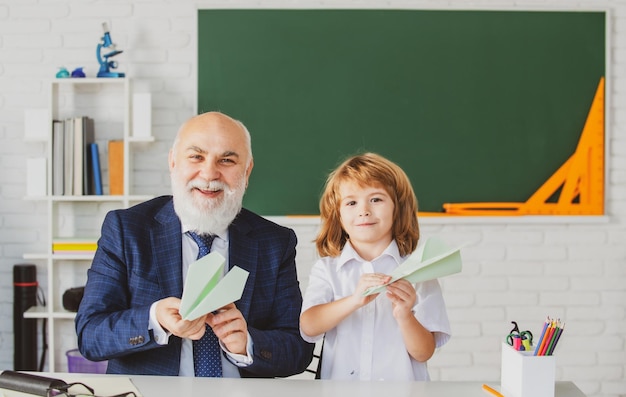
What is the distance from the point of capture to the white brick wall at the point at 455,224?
11.2 ft

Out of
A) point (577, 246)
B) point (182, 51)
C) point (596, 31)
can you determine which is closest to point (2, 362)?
point (182, 51)

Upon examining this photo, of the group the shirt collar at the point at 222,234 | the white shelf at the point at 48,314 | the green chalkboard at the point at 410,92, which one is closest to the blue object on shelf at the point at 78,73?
the green chalkboard at the point at 410,92

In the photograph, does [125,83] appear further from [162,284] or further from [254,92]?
[162,284]

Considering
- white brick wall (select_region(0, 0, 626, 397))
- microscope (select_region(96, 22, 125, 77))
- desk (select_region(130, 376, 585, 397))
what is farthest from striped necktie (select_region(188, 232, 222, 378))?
microscope (select_region(96, 22, 125, 77))

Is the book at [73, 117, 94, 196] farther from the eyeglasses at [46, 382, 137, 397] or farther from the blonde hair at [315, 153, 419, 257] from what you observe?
the eyeglasses at [46, 382, 137, 397]

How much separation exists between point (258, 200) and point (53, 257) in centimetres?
99

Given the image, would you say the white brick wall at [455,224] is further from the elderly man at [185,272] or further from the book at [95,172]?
the elderly man at [185,272]

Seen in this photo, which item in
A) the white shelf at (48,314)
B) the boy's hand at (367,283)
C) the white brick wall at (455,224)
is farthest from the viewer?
the white brick wall at (455,224)

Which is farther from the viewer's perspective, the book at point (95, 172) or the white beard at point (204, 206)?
the book at point (95, 172)

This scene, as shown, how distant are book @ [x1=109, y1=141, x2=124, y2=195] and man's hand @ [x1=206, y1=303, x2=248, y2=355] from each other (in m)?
1.76

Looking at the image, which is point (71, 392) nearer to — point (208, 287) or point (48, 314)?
point (208, 287)

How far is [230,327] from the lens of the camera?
5.49 feet

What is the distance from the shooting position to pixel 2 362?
3.43 meters

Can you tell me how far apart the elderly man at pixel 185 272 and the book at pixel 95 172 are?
1.30 meters
